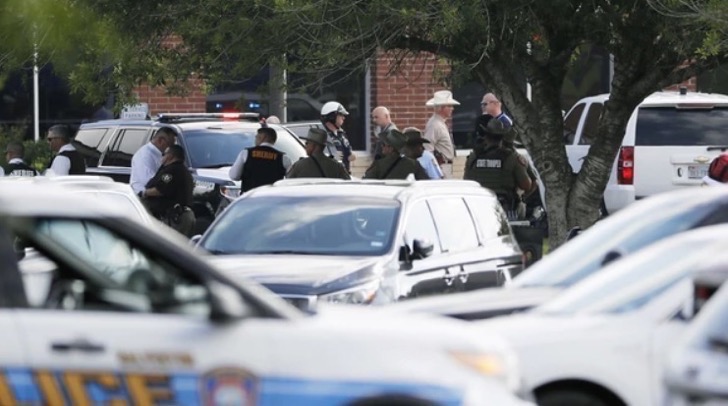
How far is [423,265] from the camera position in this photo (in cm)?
1227

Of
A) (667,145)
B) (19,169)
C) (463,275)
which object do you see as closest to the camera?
(463,275)

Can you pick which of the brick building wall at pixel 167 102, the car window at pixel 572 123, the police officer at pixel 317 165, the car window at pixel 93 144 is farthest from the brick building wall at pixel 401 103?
the police officer at pixel 317 165

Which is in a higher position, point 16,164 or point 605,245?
point 605,245

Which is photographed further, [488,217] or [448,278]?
[488,217]

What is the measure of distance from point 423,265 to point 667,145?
859 centimetres

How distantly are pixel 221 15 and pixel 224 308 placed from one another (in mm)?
9184

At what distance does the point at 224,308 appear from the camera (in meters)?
6.04

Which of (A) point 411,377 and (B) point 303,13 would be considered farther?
(B) point 303,13

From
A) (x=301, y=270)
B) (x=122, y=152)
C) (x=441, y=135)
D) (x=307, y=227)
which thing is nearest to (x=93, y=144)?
(x=122, y=152)

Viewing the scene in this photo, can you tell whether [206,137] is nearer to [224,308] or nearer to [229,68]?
[229,68]

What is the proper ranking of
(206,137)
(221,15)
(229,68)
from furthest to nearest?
(206,137)
(229,68)
(221,15)

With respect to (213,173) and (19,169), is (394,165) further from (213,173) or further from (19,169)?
(19,169)

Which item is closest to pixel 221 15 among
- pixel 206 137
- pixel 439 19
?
pixel 439 19

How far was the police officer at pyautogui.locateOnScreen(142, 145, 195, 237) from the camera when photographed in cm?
1758
